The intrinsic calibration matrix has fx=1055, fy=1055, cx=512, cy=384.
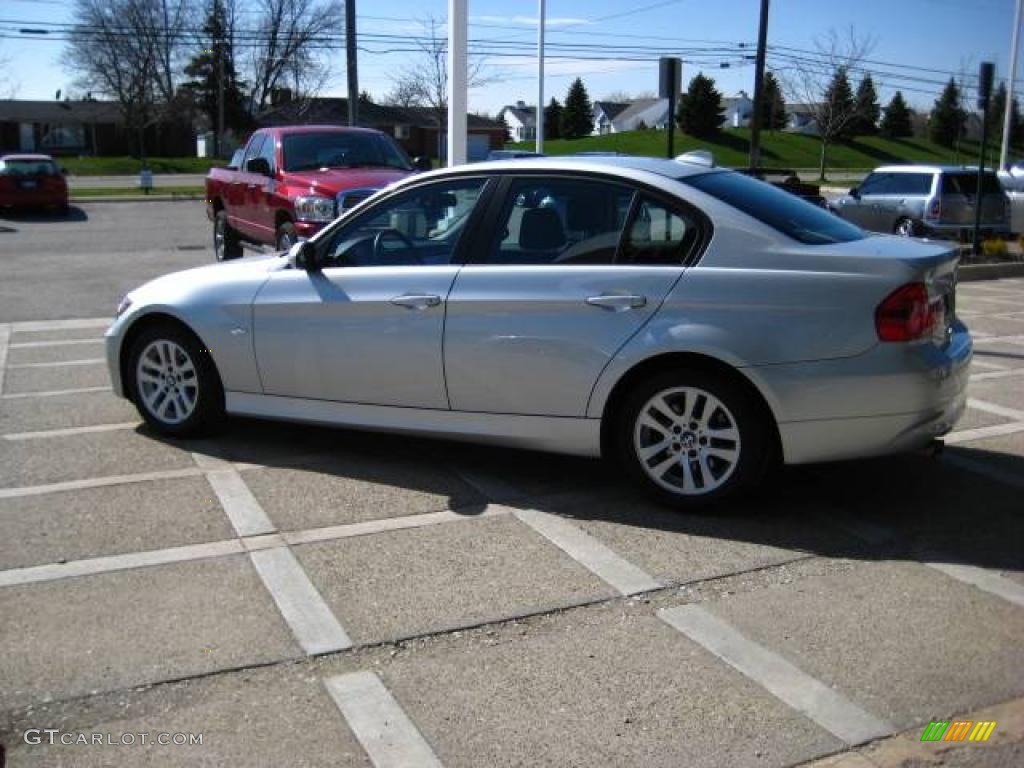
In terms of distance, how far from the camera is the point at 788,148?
72688 millimetres

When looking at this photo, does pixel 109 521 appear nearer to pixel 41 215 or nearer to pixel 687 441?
pixel 687 441

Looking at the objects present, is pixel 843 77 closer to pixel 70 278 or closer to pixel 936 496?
pixel 70 278

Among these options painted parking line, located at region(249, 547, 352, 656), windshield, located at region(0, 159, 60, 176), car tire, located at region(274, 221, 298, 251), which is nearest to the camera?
Result: painted parking line, located at region(249, 547, 352, 656)

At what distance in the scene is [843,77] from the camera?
161 feet

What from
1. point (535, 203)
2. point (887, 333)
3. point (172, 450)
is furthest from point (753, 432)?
point (172, 450)

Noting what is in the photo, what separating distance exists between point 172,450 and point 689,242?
321cm

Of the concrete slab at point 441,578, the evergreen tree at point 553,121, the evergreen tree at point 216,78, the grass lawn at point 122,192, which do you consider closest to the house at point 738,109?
the evergreen tree at point 553,121

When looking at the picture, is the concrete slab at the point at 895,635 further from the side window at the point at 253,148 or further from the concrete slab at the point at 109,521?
the side window at the point at 253,148

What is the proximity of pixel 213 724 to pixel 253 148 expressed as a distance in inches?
434

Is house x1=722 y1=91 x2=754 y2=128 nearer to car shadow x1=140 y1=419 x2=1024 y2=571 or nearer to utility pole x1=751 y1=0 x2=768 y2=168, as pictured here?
utility pole x1=751 y1=0 x2=768 y2=168

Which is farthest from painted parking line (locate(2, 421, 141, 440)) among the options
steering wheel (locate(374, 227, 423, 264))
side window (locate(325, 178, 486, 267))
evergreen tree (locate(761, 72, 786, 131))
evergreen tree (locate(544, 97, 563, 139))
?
evergreen tree (locate(544, 97, 563, 139))

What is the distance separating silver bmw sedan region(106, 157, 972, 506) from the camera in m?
4.75

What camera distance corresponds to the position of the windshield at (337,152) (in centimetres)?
1192

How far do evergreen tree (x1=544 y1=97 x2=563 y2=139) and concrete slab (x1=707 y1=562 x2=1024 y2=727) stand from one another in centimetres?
8972
